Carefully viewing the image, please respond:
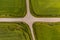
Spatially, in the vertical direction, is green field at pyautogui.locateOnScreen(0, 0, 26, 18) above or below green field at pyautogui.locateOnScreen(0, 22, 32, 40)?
above

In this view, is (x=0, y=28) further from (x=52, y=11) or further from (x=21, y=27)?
(x=52, y=11)

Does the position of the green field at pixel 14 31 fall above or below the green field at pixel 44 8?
below

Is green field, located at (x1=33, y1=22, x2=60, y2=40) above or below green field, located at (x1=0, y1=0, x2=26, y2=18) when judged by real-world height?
below
